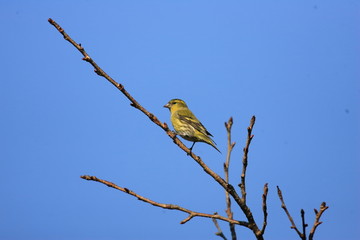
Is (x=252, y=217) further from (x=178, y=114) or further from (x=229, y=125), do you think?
(x=178, y=114)

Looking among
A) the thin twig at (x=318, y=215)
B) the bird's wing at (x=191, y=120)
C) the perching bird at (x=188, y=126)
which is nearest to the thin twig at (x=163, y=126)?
the thin twig at (x=318, y=215)

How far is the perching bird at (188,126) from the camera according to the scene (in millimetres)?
7980

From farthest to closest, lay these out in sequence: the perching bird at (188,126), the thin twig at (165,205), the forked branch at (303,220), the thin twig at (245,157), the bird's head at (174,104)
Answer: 1. the bird's head at (174,104)
2. the perching bird at (188,126)
3. the thin twig at (245,157)
4. the thin twig at (165,205)
5. the forked branch at (303,220)

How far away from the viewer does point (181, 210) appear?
2738 millimetres

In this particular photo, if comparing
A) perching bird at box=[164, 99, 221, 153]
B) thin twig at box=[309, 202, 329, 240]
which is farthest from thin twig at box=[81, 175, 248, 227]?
perching bird at box=[164, 99, 221, 153]

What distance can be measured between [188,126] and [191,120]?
270 millimetres

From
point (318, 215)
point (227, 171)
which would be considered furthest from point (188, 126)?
point (318, 215)

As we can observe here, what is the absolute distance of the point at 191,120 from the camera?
28.0 feet

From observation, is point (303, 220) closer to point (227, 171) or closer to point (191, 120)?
point (227, 171)

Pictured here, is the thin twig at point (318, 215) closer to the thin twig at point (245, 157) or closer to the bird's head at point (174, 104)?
the thin twig at point (245, 157)

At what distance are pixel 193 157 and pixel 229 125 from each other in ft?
1.58

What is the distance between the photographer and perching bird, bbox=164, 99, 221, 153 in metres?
7.98

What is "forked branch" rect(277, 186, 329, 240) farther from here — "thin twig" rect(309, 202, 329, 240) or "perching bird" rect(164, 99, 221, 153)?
"perching bird" rect(164, 99, 221, 153)

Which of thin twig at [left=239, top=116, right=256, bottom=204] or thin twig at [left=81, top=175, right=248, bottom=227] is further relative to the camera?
thin twig at [left=239, top=116, right=256, bottom=204]
